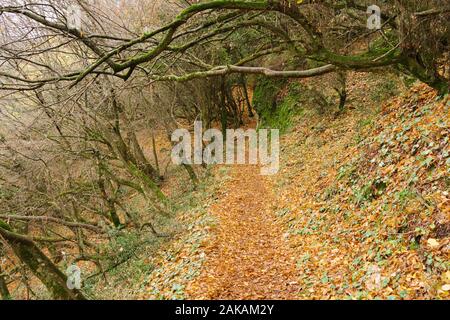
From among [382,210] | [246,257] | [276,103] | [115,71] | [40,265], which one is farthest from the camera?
[276,103]

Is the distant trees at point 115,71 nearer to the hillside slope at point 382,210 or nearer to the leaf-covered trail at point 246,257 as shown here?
the hillside slope at point 382,210

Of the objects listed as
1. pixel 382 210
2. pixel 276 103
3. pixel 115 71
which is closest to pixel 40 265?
pixel 115 71

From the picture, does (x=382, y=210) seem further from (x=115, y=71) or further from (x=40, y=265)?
(x=40, y=265)

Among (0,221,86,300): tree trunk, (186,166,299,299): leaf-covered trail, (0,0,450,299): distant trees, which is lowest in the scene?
(186,166,299,299): leaf-covered trail

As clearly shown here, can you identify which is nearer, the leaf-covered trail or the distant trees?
the distant trees

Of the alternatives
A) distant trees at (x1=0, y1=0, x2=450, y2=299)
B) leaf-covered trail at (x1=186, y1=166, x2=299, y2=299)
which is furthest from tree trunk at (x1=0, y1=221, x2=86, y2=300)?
leaf-covered trail at (x1=186, y1=166, x2=299, y2=299)

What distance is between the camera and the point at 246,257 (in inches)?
295

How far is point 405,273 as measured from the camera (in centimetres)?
457

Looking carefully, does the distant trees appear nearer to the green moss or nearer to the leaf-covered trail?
the green moss

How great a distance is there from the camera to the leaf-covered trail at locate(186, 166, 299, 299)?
6094mm
